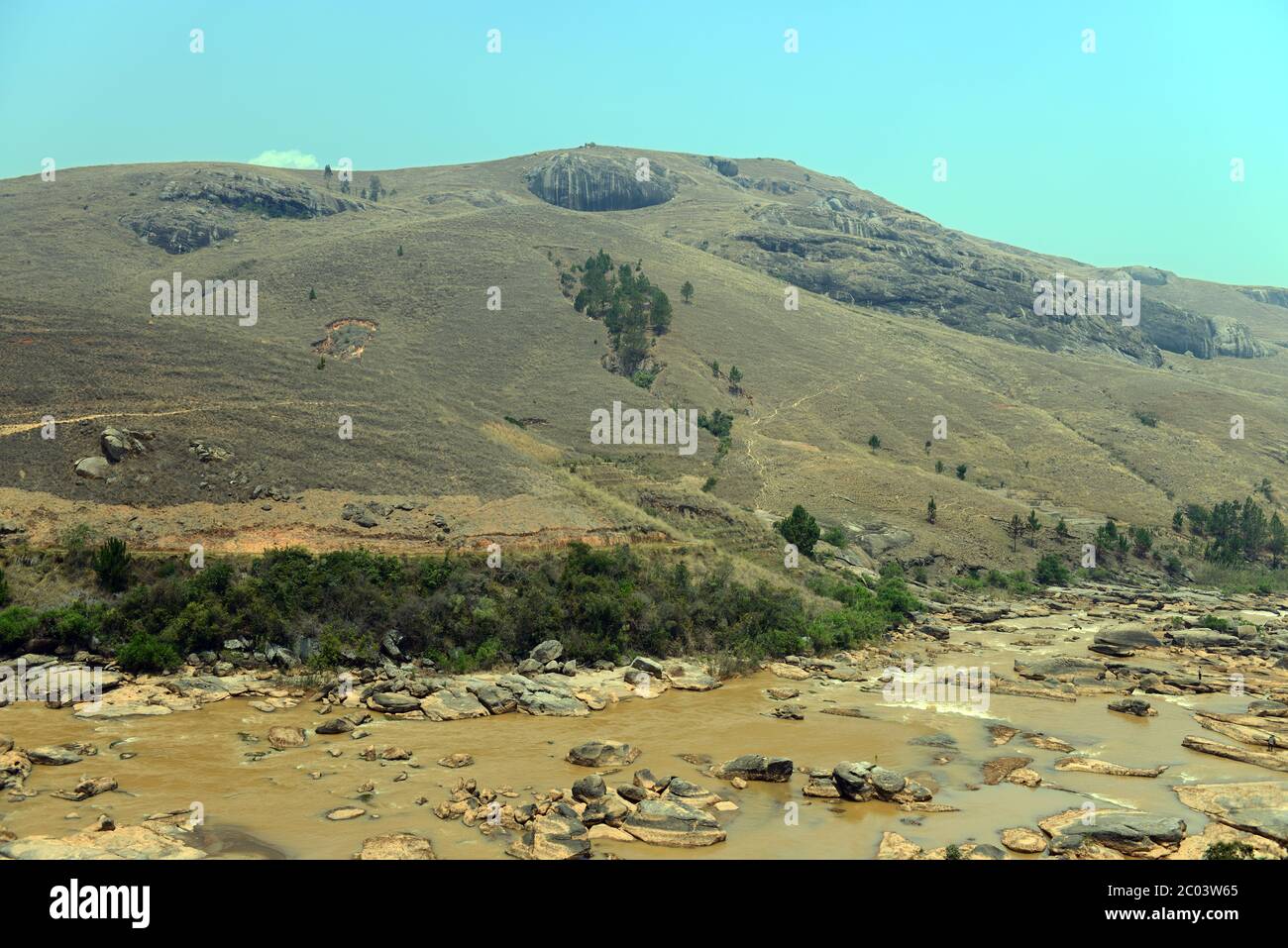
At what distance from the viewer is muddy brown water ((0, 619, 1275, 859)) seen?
54.3 feet

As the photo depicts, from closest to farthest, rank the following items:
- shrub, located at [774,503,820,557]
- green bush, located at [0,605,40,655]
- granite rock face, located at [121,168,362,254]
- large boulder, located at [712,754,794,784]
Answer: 1. large boulder, located at [712,754,794,784]
2. green bush, located at [0,605,40,655]
3. shrub, located at [774,503,820,557]
4. granite rock face, located at [121,168,362,254]

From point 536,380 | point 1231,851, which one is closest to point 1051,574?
point 536,380

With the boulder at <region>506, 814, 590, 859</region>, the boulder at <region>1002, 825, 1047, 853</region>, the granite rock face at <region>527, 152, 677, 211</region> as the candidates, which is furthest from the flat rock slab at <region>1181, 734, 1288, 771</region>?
the granite rock face at <region>527, 152, 677, 211</region>

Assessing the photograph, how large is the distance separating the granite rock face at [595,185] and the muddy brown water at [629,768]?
166 metres

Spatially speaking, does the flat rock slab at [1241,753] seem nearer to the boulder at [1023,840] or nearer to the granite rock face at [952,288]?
the boulder at [1023,840]

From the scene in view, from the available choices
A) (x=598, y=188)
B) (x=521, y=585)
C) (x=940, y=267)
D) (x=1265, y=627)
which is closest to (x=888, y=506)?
(x=1265, y=627)

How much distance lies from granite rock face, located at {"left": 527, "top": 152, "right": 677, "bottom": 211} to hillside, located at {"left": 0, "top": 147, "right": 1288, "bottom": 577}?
310 inches

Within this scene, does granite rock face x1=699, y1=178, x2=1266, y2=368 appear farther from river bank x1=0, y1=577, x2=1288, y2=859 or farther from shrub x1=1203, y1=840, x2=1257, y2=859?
shrub x1=1203, y1=840, x2=1257, y2=859

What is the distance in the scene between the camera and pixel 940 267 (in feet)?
496

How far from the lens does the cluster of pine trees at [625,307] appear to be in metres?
84.8

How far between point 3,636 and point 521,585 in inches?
685

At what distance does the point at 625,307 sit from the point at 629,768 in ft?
243

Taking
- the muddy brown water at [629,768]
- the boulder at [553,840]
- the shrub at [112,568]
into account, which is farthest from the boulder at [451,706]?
the shrub at [112,568]

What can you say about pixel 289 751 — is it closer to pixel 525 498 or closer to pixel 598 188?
pixel 525 498
